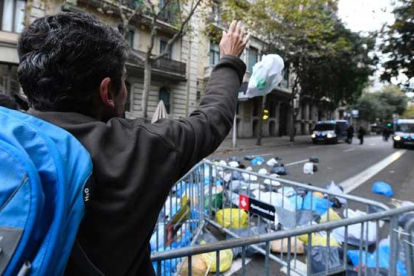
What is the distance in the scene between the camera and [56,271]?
2.22ft

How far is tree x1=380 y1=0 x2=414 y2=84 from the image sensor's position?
528 inches

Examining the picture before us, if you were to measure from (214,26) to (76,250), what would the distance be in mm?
17644

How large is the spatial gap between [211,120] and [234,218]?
299 centimetres

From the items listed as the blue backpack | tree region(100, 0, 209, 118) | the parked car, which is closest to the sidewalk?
the parked car

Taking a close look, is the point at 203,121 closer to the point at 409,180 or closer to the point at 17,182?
the point at 17,182

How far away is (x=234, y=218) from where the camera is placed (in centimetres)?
389

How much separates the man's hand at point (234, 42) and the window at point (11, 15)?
14.7 meters

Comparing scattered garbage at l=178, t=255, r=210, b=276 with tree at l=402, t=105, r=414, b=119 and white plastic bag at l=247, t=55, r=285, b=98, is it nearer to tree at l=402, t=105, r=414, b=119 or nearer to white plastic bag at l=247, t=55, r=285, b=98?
white plastic bag at l=247, t=55, r=285, b=98

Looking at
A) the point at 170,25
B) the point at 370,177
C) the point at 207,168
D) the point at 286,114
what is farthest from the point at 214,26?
the point at 286,114

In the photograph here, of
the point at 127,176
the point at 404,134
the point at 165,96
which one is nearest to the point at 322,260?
the point at 127,176

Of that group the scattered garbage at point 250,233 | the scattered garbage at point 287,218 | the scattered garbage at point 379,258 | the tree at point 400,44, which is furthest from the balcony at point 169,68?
the scattered garbage at point 379,258

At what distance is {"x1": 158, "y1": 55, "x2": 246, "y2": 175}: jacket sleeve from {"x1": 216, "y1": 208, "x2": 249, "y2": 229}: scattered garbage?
9.29 ft

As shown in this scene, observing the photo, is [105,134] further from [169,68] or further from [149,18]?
[169,68]

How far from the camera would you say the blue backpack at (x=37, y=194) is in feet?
1.99
